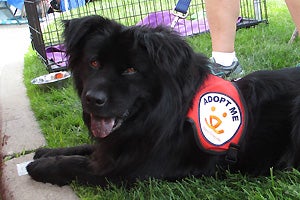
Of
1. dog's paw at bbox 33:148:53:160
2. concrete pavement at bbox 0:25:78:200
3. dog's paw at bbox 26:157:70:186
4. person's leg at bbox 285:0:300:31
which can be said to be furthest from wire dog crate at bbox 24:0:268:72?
dog's paw at bbox 26:157:70:186

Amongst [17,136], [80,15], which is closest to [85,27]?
[17,136]

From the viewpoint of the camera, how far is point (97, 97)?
1671 mm

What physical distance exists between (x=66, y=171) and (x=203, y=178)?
66 centimetres

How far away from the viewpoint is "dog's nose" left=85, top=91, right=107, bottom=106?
1671mm

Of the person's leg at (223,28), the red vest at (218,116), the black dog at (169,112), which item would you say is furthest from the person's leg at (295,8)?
the red vest at (218,116)

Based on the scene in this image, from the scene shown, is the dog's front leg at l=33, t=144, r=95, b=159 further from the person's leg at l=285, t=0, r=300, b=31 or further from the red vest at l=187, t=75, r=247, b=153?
the person's leg at l=285, t=0, r=300, b=31

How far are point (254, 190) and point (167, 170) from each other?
398 millimetres

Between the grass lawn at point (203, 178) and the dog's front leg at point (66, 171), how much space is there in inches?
1.7

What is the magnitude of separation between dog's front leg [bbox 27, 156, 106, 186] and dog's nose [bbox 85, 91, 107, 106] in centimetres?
40

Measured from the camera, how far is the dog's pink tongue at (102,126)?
181 centimetres

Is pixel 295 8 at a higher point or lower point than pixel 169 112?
higher

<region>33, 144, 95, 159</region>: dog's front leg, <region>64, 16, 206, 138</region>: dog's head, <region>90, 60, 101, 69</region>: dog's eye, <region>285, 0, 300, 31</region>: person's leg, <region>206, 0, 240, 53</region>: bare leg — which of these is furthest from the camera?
<region>206, 0, 240, 53</region>: bare leg

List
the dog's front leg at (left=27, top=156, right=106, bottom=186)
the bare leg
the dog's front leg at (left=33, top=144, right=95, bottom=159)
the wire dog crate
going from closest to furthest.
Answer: the dog's front leg at (left=27, top=156, right=106, bottom=186) < the dog's front leg at (left=33, top=144, right=95, bottom=159) < the bare leg < the wire dog crate

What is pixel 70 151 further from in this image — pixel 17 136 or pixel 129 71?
pixel 129 71
